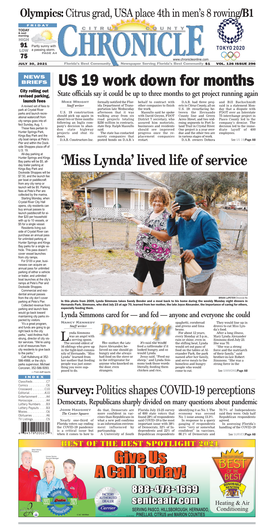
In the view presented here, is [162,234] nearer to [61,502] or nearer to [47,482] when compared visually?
[47,482]

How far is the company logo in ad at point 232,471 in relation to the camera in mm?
3129

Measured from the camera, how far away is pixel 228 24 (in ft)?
A: 10.1

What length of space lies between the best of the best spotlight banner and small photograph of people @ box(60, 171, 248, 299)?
1662 mm

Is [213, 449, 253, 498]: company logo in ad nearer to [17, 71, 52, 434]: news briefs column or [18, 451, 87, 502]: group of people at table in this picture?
[18, 451, 87, 502]: group of people at table

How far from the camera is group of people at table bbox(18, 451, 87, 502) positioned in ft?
10.3

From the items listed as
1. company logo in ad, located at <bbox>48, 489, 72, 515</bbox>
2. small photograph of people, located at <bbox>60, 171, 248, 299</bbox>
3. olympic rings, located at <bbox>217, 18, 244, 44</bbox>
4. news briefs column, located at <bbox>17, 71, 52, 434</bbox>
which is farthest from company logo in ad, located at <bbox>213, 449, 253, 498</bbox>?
olympic rings, located at <bbox>217, 18, 244, 44</bbox>

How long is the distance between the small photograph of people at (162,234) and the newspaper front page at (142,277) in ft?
0.07

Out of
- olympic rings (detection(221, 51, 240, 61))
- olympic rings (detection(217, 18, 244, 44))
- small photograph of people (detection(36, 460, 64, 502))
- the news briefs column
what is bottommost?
small photograph of people (detection(36, 460, 64, 502))

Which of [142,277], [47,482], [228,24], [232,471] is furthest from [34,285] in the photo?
[228,24]

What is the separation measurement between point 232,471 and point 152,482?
86 cm

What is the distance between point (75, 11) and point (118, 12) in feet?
1.47

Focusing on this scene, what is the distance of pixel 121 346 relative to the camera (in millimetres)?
3189
